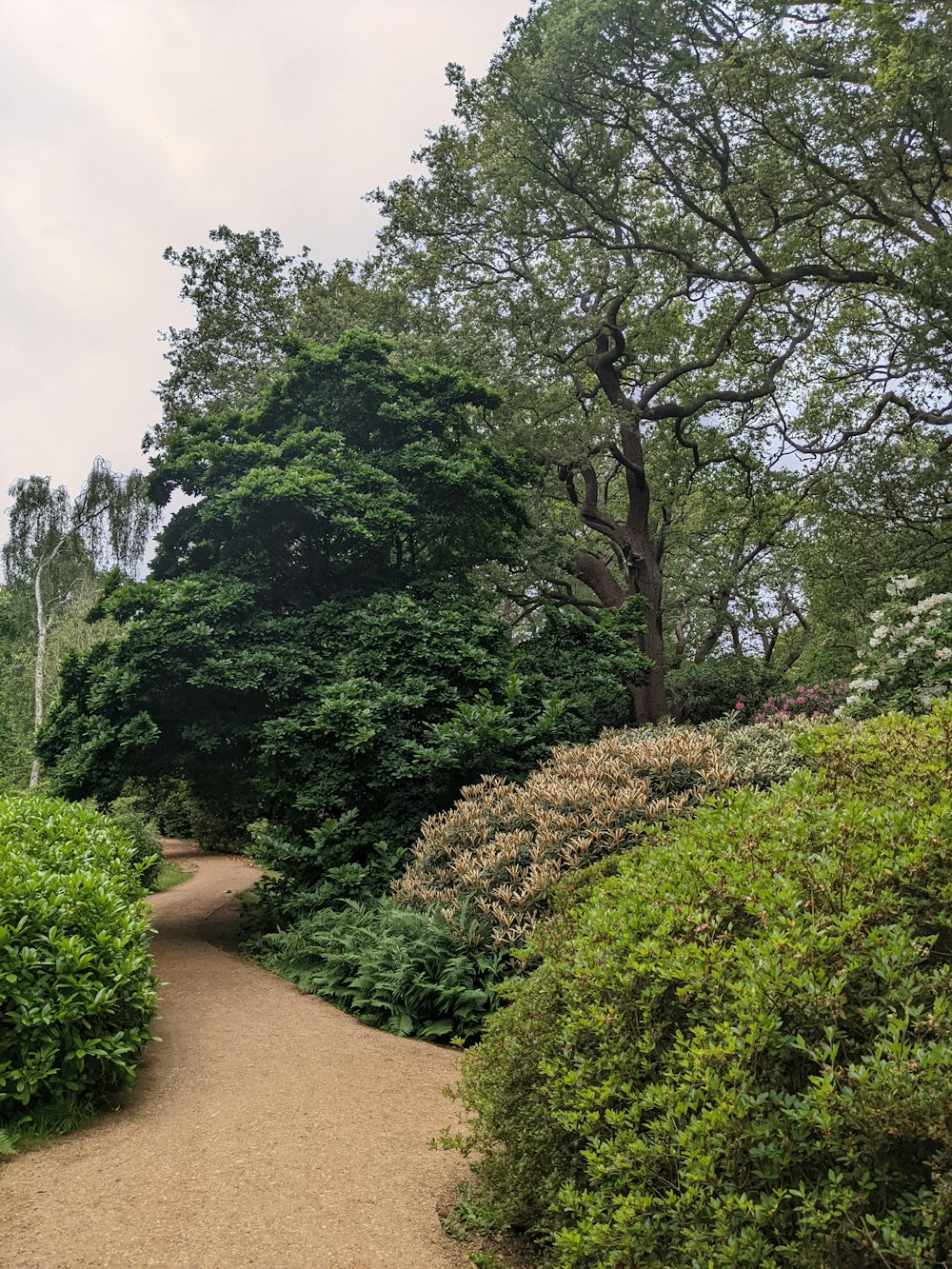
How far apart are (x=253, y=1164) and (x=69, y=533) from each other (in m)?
29.3

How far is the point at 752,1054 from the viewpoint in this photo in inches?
83.7

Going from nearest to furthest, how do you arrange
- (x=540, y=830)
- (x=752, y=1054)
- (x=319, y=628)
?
(x=752, y=1054) → (x=540, y=830) → (x=319, y=628)

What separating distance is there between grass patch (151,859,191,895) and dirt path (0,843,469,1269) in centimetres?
773

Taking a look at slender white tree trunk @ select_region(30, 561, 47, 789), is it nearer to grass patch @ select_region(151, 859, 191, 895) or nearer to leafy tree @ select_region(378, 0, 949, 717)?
grass patch @ select_region(151, 859, 191, 895)

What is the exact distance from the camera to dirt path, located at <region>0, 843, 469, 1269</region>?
8.95 feet

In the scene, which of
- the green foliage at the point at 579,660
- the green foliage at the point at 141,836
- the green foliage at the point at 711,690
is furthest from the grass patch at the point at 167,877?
the green foliage at the point at 711,690

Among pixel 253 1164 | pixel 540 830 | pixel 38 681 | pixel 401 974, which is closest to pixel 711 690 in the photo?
pixel 540 830

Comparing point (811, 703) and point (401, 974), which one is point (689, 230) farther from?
point (401, 974)

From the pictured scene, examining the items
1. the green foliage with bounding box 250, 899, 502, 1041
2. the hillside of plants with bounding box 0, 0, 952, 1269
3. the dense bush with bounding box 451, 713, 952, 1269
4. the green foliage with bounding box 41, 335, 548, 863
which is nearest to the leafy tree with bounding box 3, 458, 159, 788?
the hillside of plants with bounding box 0, 0, 952, 1269

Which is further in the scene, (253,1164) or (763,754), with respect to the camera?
(763,754)

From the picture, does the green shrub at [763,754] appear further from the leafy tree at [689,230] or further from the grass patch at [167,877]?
the grass patch at [167,877]

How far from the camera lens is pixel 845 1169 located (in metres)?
1.96

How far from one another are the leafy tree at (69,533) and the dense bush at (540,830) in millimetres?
25218

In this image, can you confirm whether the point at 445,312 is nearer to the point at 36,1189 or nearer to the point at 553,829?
the point at 553,829
